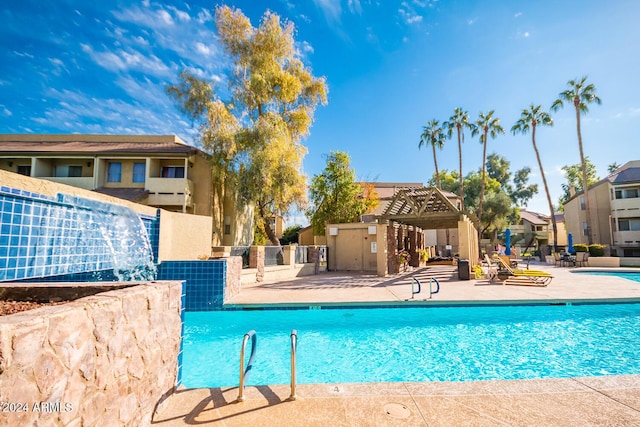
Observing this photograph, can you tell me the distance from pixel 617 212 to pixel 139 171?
4347cm

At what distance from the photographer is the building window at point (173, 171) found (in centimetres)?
2170

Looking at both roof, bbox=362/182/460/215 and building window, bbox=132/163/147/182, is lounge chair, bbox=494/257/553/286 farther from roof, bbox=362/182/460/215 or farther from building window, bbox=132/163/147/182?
building window, bbox=132/163/147/182

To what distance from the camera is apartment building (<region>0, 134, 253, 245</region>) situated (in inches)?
793

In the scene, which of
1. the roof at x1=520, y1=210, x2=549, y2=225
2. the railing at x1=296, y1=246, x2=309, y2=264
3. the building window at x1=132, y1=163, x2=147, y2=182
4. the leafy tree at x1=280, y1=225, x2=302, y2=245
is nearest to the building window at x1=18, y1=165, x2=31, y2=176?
the building window at x1=132, y1=163, x2=147, y2=182

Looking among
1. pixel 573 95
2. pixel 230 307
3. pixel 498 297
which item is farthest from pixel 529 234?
pixel 230 307

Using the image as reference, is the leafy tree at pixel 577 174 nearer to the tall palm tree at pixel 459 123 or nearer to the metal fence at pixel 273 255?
the tall palm tree at pixel 459 123

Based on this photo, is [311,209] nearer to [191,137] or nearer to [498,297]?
[191,137]

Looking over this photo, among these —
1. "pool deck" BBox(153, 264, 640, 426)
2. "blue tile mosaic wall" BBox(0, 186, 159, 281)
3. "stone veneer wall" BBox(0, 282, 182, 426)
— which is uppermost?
"blue tile mosaic wall" BBox(0, 186, 159, 281)

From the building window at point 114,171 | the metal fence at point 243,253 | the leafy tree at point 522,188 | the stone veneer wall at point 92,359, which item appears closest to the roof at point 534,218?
the leafy tree at point 522,188

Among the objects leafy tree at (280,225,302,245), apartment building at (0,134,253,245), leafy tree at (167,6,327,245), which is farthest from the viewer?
leafy tree at (280,225,302,245)

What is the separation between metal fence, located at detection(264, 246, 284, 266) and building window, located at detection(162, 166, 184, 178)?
Answer: 1120 centimetres

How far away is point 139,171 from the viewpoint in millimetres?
21078

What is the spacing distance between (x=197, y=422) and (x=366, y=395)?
180cm

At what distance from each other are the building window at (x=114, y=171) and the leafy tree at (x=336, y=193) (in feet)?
46.7
